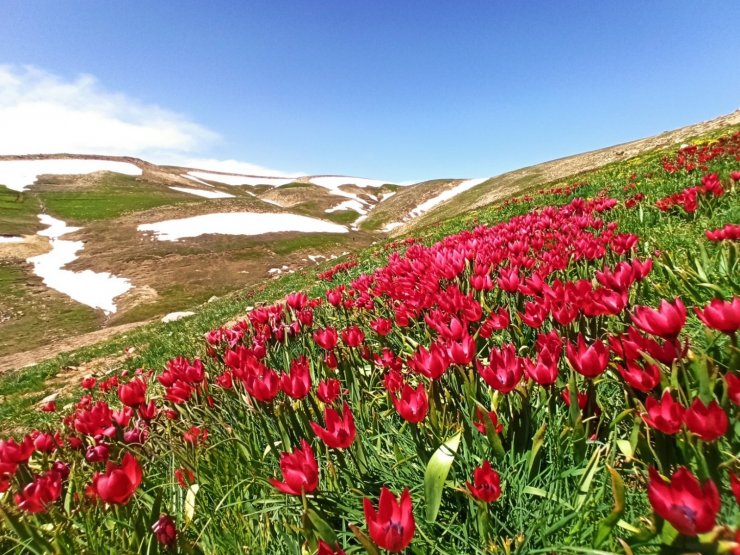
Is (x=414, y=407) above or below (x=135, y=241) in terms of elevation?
above

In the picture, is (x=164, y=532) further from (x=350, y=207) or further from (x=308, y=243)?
(x=350, y=207)

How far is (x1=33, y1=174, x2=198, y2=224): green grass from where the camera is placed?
55875 millimetres

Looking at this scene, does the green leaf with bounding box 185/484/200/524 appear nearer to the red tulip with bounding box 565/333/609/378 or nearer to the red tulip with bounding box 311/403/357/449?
the red tulip with bounding box 311/403/357/449

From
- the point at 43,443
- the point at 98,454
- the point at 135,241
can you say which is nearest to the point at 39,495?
the point at 98,454

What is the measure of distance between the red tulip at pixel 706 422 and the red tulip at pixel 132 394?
327 cm

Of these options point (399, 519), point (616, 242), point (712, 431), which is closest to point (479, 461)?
point (399, 519)

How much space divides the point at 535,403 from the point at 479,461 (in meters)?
0.61

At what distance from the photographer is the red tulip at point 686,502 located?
1.11 m

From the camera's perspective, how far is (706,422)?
1371 mm

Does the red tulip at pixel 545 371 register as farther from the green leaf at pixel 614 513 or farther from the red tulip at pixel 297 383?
the red tulip at pixel 297 383

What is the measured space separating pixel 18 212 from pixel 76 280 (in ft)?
96.6

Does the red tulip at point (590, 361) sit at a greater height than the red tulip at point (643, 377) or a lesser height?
greater

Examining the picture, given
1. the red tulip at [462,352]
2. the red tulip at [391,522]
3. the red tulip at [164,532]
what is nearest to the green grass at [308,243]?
the red tulip at [462,352]

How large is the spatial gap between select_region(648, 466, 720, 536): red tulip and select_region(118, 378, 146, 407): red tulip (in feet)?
10.3
